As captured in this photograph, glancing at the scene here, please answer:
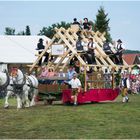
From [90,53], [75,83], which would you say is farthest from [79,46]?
[75,83]

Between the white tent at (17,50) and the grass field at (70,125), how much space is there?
2676 centimetres

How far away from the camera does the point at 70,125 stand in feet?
46.7

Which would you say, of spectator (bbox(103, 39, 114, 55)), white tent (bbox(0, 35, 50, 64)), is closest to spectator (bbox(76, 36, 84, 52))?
spectator (bbox(103, 39, 114, 55))

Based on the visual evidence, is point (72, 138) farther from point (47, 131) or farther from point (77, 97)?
point (77, 97)

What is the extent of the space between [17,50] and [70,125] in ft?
112

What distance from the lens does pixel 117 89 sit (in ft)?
83.0

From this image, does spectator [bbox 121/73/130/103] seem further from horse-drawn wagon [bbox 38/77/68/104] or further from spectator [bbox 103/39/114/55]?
horse-drawn wagon [bbox 38/77/68/104]

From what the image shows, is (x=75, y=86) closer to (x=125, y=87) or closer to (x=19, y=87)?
(x=19, y=87)

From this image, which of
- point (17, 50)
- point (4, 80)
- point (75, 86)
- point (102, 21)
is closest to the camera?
point (4, 80)

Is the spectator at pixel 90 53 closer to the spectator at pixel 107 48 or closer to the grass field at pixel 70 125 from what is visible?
the spectator at pixel 107 48

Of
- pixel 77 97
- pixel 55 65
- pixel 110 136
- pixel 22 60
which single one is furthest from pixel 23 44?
pixel 110 136

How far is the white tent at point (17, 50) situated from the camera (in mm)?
45125

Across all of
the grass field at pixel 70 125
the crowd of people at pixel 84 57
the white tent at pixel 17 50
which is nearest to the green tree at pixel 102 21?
the white tent at pixel 17 50

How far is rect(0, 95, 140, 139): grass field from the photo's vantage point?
39.8ft
